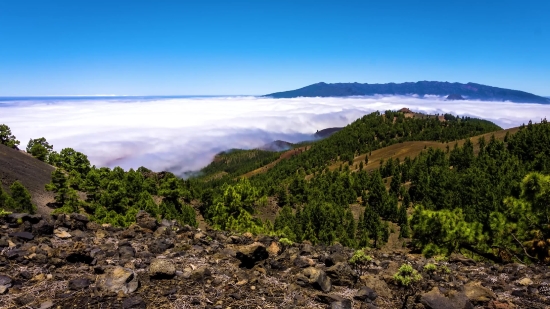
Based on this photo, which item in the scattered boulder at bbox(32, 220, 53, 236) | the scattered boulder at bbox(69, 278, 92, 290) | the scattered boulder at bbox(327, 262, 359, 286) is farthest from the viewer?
the scattered boulder at bbox(32, 220, 53, 236)

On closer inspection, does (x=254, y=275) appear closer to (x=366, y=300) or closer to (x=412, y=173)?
(x=366, y=300)

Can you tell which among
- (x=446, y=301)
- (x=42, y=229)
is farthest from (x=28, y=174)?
(x=446, y=301)

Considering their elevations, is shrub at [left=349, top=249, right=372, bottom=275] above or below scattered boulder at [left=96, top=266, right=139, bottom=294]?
below

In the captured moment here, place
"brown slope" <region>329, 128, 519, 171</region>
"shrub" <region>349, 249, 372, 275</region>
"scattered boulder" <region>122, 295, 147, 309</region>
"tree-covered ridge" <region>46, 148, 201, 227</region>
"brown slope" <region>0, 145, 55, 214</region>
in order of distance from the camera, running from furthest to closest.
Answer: "brown slope" <region>329, 128, 519, 171</region>
"brown slope" <region>0, 145, 55, 214</region>
"tree-covered ridge" <region>46, 148, 201, 227</region>
"shrub" <region>349, 249, 372, 275</region>
"scattered boulder" <region>122, 295, 147, 309</region>

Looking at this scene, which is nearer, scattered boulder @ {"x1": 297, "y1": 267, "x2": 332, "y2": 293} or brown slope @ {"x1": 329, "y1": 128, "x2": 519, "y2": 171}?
scattered boulder @ {"x1": 297, "y1": 267, "x2": 332, "y2": 293}

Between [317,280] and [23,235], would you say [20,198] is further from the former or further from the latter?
[317,280]

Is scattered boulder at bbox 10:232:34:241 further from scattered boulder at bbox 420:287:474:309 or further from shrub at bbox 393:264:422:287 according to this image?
scattered boulder at bbox 420:287:474:309

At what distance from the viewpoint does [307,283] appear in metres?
8.53

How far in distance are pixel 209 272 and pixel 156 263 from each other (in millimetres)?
1467

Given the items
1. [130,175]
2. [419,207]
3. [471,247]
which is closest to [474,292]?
[471,247]

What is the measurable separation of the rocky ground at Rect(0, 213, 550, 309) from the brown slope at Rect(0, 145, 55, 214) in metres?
44.8

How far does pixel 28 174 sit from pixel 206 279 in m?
70.2

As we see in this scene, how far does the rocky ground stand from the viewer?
23.8ft

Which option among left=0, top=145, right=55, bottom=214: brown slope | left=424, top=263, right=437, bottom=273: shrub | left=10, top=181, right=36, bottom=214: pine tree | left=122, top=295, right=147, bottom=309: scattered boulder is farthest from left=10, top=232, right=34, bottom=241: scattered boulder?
left=0, top=145, right=55, bottom=214: brown slope
